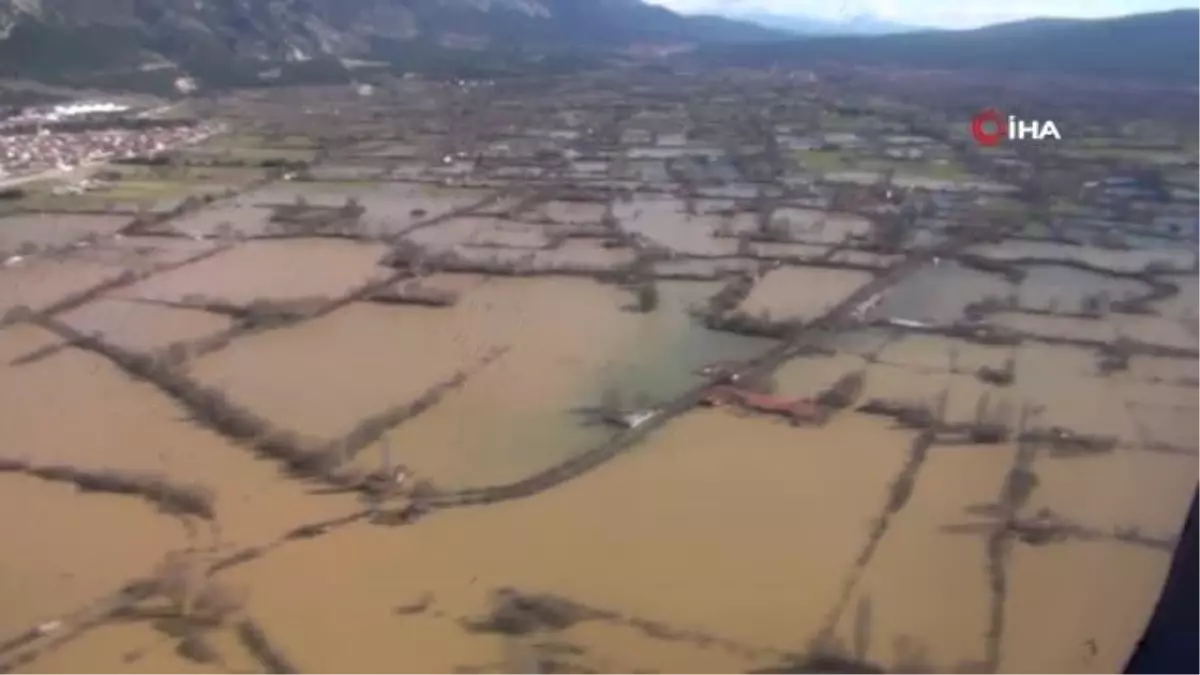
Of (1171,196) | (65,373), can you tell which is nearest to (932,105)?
(1171,196)

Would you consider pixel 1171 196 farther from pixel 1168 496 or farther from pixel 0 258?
pixel 0 258

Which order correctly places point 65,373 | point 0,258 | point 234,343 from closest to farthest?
point 65,373 < point 234,343 < point 0,258

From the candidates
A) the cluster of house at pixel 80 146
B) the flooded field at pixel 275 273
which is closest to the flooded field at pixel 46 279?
the flooded field at pixel 275 273

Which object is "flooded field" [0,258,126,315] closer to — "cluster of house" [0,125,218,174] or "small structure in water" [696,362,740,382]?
"small structure in water" [696,362,740,382]

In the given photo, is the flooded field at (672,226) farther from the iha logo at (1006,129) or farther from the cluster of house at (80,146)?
the cluster of house at (80,146)

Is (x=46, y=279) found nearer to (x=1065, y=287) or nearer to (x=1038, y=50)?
(x=1065, y=287)

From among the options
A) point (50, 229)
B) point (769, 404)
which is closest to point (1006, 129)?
point (50, 229)

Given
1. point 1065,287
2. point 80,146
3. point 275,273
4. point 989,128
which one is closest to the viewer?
point 1065,287
